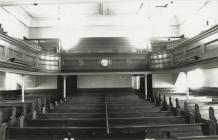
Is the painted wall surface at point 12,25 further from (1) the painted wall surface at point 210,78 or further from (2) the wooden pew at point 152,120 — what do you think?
(1) the painted wall surface at point 210,78

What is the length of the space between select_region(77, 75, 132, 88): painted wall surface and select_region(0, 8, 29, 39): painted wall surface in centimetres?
423

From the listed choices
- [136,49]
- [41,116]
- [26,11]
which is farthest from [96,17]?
[41,116]

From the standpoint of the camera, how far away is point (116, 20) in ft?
47.1

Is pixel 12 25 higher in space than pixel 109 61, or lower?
higher

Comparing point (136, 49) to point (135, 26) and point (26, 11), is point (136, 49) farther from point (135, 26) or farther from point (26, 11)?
point (26, 11)

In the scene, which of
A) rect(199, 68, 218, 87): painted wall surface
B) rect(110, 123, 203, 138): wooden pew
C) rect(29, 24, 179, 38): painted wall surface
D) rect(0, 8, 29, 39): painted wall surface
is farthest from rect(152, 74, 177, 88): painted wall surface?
rect(110, 123, 203, 138): wooden pew

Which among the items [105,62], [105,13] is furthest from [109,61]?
[105,13]

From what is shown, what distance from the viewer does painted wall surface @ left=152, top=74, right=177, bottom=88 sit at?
43.8 feet

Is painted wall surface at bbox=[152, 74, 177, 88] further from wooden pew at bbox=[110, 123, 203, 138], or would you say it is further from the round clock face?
wooden pew at bbox=[110, 123, 203, 138]

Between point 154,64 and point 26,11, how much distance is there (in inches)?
317

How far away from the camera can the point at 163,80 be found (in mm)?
13414

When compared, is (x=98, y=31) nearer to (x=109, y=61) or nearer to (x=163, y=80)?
(x=109, y=61)

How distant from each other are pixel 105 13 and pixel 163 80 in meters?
5.35

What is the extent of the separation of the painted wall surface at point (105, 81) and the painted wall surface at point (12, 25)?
4.23 metres
